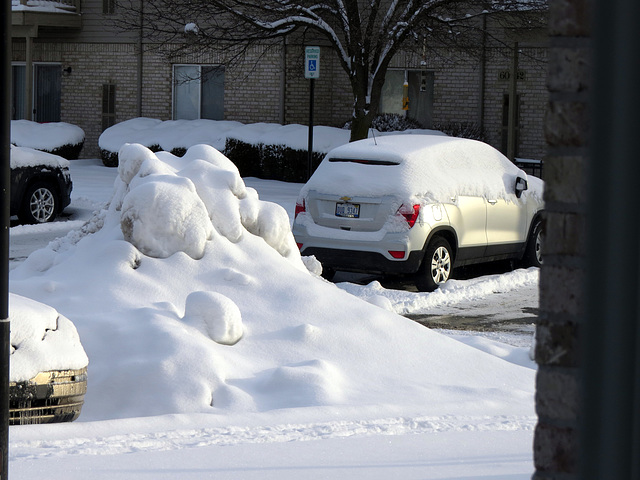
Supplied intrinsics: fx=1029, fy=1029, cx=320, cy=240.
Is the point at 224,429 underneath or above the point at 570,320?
underneath

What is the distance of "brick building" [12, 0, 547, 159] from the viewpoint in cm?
2566

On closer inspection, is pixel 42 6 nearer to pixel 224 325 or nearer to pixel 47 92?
pixel 47 92

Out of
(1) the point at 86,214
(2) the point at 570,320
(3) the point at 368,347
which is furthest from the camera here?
(1) the point at 86,214

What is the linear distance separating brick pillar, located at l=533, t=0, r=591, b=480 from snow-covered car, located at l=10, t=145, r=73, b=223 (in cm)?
1472

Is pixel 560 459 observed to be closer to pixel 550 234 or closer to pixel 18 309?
pixel 550 234

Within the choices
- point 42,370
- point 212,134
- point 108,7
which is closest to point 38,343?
point 42,370

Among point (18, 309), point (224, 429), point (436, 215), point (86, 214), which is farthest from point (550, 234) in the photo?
point (86, 214)

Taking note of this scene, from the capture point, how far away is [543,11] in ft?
66.1

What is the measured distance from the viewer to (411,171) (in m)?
11.1

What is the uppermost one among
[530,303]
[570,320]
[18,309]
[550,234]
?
[550,234]

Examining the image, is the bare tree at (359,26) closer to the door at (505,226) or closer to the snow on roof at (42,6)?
the door at (505,226)

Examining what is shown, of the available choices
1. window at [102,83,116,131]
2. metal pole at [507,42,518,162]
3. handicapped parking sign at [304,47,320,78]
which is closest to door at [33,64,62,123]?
window at [102,83,116,131]

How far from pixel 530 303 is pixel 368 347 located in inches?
167

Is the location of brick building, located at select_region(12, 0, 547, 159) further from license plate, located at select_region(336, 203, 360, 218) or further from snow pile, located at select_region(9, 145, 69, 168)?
license plate, located at select_region(336, 203, 360, 218)
